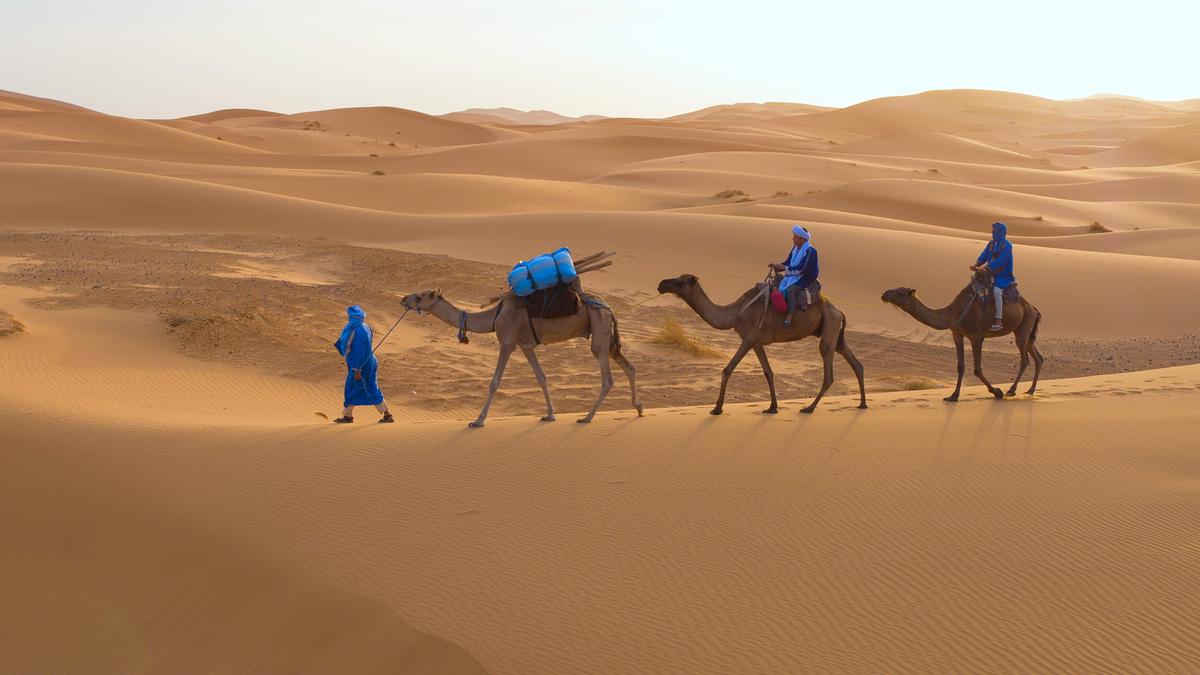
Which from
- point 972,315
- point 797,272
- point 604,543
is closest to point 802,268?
point 797,272

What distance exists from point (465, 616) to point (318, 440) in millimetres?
3856

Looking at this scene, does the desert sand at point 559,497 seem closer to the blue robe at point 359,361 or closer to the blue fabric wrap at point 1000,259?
the blue robe at point 359,361

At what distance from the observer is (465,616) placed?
6.57 meters

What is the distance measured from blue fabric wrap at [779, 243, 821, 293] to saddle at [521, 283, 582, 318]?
7.64 feet

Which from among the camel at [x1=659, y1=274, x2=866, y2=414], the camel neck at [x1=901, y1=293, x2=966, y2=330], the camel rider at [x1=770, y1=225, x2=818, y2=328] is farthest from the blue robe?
the camel neck at [x1=901, y1=293, x2=966, y2=330]

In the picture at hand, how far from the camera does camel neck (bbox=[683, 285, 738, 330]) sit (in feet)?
37.3

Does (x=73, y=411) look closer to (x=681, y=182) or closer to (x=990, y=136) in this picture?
(x=681, y=182)

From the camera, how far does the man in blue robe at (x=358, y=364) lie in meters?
10.8

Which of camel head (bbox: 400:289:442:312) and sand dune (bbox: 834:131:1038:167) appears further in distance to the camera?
sand dune (bbox: 834:131:1038:167)

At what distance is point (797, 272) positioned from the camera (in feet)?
36.4

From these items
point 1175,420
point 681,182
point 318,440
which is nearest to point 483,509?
point 318,440

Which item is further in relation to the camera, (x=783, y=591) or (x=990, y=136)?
(x=990, y=136)

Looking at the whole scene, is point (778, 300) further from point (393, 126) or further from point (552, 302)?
point (393, 126)

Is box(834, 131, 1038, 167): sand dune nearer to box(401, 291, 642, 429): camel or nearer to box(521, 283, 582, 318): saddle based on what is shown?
box(401, 291, 642, 429): camel
